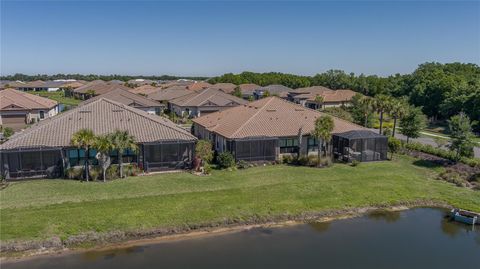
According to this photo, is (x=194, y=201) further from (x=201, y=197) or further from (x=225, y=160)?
(x=225, y=160)

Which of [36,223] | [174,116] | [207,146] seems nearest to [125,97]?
[174,116]

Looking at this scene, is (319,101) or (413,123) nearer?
(413,123)

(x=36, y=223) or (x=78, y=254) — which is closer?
(x=78, y=254)

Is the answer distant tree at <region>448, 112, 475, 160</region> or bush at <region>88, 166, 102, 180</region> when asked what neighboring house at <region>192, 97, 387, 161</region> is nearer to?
distant tree at <region>448, 112, 475, 160</region>

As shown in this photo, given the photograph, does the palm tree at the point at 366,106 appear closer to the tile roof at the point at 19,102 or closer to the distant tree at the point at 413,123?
the distant tree at the point at 413,123

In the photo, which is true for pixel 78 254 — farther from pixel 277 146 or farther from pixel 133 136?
pixel 277 146

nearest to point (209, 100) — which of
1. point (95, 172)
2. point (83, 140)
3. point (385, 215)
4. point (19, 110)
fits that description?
point (19, 110)
